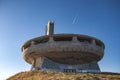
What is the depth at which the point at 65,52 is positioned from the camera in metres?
38.4

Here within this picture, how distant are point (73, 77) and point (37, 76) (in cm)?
488

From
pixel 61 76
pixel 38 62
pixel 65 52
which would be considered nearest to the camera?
pixel 61 76

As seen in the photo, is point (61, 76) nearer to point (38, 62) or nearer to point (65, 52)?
point (65, 52)

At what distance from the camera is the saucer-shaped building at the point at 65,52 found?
38.1 meters

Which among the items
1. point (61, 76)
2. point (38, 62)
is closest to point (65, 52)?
point (38, 62)

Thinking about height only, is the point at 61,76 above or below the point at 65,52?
below

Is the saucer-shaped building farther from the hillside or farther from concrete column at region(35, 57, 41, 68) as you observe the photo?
the hillside

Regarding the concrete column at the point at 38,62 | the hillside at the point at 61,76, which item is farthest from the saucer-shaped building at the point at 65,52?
the hillside at the point at 61,76

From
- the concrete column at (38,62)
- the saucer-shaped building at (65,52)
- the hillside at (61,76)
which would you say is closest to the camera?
the hillside at (61,76)

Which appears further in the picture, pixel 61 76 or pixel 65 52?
pixel 65 52

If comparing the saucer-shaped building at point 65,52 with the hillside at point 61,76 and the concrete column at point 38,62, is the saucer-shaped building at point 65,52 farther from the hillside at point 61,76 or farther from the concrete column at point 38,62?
the hillside at point 61,76

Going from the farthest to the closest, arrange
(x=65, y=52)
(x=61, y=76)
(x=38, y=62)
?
1. (x=38, y=62)
2. (x=65, y=52)
3. (x=61, y=76)

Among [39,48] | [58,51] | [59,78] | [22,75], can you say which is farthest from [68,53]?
[59,78]

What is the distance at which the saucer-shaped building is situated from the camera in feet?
125
